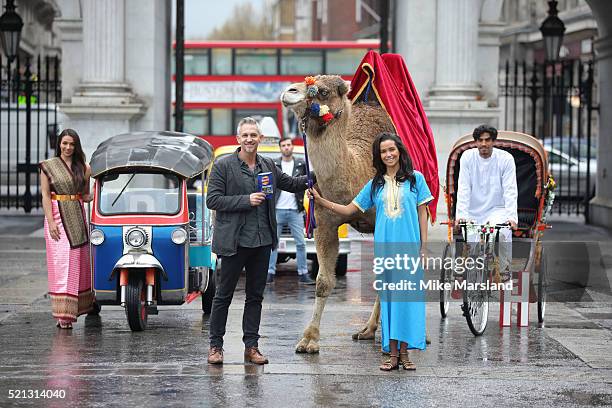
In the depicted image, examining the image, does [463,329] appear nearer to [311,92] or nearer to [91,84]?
[311,92]

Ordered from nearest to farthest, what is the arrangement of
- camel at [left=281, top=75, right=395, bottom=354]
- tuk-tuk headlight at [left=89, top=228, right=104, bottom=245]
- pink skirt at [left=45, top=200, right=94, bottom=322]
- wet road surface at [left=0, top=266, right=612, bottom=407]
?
1. wet road surface at [left=0, top=266, right=612, bottom=407]
2. camel at [left=281, top=75, right=395, bottom=354]
3. tuk-tuk headlight at [left=89, top=228, right=104, bottom=245]
4. pink skirt at [left=45, top=200, right=94, bottom=322]

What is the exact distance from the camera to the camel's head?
33.4 ft

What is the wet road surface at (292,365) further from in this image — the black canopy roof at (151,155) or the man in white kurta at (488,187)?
the black canopy roof at (151,155)

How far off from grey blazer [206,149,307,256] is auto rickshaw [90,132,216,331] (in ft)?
5.97

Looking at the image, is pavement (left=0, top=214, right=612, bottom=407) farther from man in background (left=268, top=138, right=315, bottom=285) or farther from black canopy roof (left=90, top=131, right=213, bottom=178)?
man in background (left=268, top=138, right=315, bottom=285)

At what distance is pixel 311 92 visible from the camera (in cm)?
1022

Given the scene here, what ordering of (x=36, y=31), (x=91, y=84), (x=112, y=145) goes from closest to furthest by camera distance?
1. (x=112, y=145)
2. (x=91, y=84)
3. (x=36, y=31)

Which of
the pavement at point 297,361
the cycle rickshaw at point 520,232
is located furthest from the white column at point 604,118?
the cycle rickshaw at point 520,232

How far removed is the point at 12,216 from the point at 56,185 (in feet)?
48.7

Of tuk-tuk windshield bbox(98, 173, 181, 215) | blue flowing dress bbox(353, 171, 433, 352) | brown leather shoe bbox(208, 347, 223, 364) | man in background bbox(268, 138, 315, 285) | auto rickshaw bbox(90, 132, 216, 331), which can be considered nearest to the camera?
blue flowing dress bbox(353, 171, 433, 352)

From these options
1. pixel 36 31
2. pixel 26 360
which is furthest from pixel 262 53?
pixel 26 360

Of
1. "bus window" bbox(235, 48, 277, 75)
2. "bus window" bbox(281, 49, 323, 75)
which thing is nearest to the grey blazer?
"bus window" bbox(235, 48, 277, 75)

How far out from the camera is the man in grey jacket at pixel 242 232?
982 centimetres

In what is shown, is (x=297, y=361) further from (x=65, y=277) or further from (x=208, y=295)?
(x=208, y=295)
